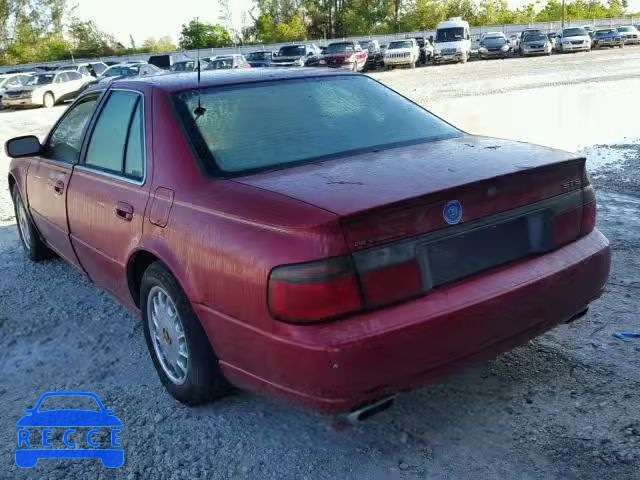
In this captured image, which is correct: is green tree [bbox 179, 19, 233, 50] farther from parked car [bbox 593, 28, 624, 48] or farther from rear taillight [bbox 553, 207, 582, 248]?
rear taillight [bbox 553, 207, 582, 248]

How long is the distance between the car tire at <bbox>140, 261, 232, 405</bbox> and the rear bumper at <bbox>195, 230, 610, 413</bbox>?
0.14 meters

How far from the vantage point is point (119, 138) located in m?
3.61

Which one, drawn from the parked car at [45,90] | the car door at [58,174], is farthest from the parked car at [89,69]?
the car door at [58,174]

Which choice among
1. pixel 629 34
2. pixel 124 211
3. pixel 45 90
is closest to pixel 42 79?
pixel 45 90

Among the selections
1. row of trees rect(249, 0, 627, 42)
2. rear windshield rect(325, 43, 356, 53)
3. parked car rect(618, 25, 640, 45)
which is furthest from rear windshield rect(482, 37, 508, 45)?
row of trees rect(249, 0, 627, 42)

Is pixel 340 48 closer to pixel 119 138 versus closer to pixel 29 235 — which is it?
pixel 29 235

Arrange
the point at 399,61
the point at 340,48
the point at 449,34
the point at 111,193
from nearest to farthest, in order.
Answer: the point at 111,193 → the point at 340,48 → the point at 399,61 → the point at 449,34

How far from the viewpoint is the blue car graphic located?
9.37 ft

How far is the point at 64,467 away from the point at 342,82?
248 centimetres

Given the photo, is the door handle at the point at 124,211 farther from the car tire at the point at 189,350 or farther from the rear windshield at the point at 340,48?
the rear windshield at the point at 340,48

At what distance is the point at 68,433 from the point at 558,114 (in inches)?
442

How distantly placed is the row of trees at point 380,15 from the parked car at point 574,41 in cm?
3319

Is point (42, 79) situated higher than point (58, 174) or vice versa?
point (42, 79)

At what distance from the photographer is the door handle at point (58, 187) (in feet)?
13.9
